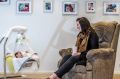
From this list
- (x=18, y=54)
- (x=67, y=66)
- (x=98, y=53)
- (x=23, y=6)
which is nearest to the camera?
(x=98, y=53)

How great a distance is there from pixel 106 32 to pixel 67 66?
0.92 metres

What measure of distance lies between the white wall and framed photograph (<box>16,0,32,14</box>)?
83 millimetres

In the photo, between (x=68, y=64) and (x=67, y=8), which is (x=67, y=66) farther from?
(x=67, y=8)

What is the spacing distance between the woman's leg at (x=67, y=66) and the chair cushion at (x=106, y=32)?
62cm

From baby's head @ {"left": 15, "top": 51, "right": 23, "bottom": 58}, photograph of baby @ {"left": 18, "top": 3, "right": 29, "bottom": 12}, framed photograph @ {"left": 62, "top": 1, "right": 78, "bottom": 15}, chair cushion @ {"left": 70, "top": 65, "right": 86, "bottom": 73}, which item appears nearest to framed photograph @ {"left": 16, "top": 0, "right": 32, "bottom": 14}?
photograph of baby @ {"left": 18, "top": 3, "right": 29, "bottom": 12}

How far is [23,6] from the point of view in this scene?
17.4ft

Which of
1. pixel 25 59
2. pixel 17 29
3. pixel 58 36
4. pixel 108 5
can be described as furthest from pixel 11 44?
pixel 108 5

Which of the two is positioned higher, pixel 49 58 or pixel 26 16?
pixel 26 16

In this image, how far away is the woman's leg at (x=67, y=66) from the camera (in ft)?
12.8

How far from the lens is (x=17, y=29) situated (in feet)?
11.5

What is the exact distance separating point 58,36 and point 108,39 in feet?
4.55

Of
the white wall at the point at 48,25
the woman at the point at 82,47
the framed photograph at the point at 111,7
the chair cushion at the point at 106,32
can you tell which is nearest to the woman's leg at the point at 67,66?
the woman at the point at 82,47

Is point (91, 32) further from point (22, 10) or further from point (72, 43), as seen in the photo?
point (22, 10)

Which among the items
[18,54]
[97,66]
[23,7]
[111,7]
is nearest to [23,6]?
[23,7]
